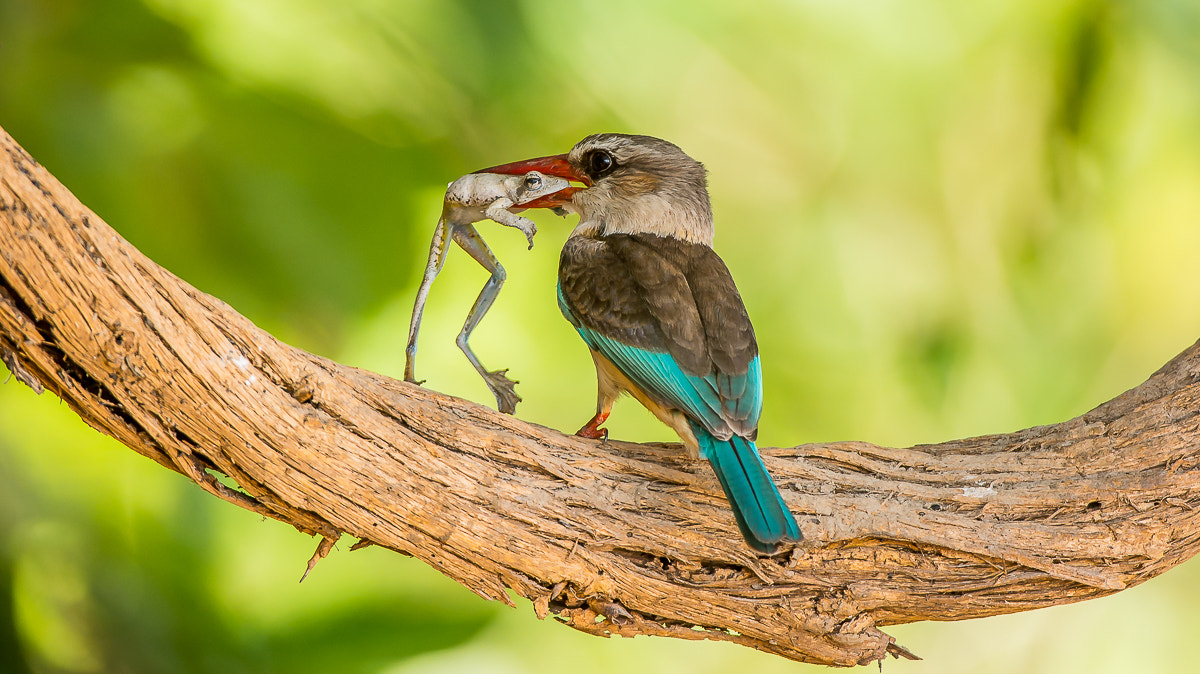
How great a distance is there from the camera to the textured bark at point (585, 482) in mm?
1613

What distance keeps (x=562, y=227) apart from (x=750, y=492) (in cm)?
201

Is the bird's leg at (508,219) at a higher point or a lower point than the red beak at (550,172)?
lower

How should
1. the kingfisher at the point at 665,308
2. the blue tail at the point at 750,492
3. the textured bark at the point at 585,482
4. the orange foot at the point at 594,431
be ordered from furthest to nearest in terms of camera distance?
the orange foot at the point at 594,431
the kingfisher at the point at 665,308
the blue tail at the point at 750,492
the textured bark at the point at 585,482

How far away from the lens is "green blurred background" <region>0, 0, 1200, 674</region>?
319 centimetres

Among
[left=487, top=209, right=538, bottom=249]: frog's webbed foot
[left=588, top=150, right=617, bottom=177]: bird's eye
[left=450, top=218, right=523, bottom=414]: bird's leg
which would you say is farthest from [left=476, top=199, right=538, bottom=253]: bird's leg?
[left=588, top=150, right=617, bottom=177]: bird's eye

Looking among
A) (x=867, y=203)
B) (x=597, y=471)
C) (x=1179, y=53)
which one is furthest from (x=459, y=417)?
(x=1179, y=53)

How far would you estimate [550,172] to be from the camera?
2.65 meters

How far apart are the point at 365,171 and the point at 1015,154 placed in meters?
2.48

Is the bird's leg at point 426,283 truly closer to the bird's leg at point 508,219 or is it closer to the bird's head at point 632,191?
the bird's leg at point 508,219

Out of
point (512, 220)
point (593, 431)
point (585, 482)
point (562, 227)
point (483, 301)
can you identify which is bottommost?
point (585, 482)

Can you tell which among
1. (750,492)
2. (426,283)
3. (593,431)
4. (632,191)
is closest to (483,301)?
(426,283)

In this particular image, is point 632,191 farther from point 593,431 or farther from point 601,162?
point 593,431

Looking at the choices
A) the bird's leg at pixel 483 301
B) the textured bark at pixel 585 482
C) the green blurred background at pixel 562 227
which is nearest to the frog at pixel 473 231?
the bird's leg at pixel 483 301

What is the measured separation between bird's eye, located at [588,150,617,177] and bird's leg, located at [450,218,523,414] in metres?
0.40
